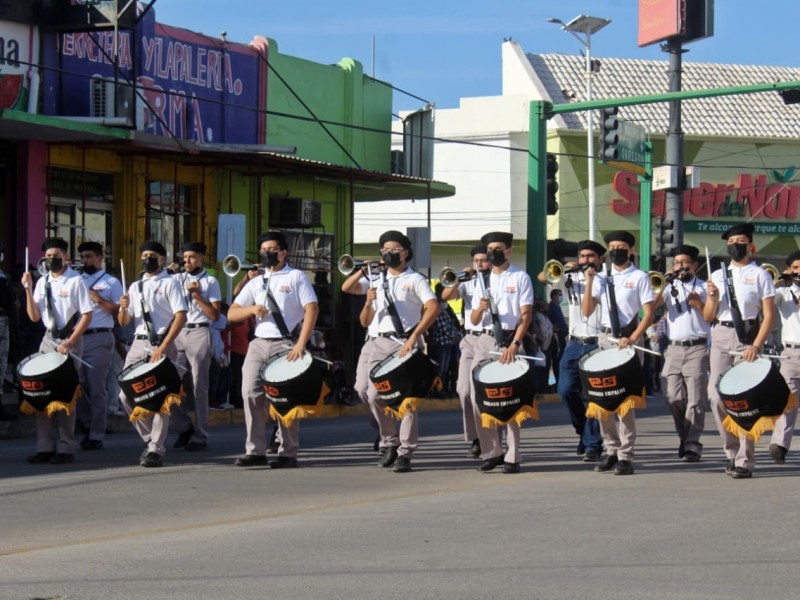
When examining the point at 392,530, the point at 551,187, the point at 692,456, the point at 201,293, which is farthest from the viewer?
the point at 551,187

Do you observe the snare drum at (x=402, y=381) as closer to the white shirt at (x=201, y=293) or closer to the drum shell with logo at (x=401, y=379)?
the drum shell with logo at (x=401, y=379)

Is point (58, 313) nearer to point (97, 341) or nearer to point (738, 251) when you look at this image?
point (97, 341)

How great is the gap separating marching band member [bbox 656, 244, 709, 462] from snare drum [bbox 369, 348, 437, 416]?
2.34 m

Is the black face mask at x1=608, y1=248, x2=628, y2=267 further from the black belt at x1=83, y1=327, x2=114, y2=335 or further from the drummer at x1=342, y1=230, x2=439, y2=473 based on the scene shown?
the black belt at x1=83, y1=327, x2=114, y2=335

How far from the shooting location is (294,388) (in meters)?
12.8

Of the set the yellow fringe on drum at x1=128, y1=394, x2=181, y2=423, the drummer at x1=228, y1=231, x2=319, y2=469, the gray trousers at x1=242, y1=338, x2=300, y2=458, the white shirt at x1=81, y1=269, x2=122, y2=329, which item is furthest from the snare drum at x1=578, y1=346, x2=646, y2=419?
the white shirt at x1=81, y1=269, x2=122, y2=329

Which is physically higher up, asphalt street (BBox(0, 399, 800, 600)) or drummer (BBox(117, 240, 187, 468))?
drummer (BBox(117, 240, 187, 468))

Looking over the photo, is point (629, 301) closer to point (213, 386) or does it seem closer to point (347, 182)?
point (213, 386)

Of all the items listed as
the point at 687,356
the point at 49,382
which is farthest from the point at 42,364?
the point at 687,356

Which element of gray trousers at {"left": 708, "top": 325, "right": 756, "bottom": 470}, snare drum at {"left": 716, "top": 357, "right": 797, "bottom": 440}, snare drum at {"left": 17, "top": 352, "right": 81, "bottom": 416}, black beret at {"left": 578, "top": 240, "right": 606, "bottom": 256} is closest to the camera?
snare drum at {"left": 716, "top": 357, "right": 797, "bottom": 440}

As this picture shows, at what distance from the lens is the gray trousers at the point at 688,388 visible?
44.4 feet

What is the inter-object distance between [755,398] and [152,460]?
205 inches

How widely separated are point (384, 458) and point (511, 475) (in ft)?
4.09

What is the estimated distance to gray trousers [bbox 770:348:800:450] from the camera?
13.4 metres
